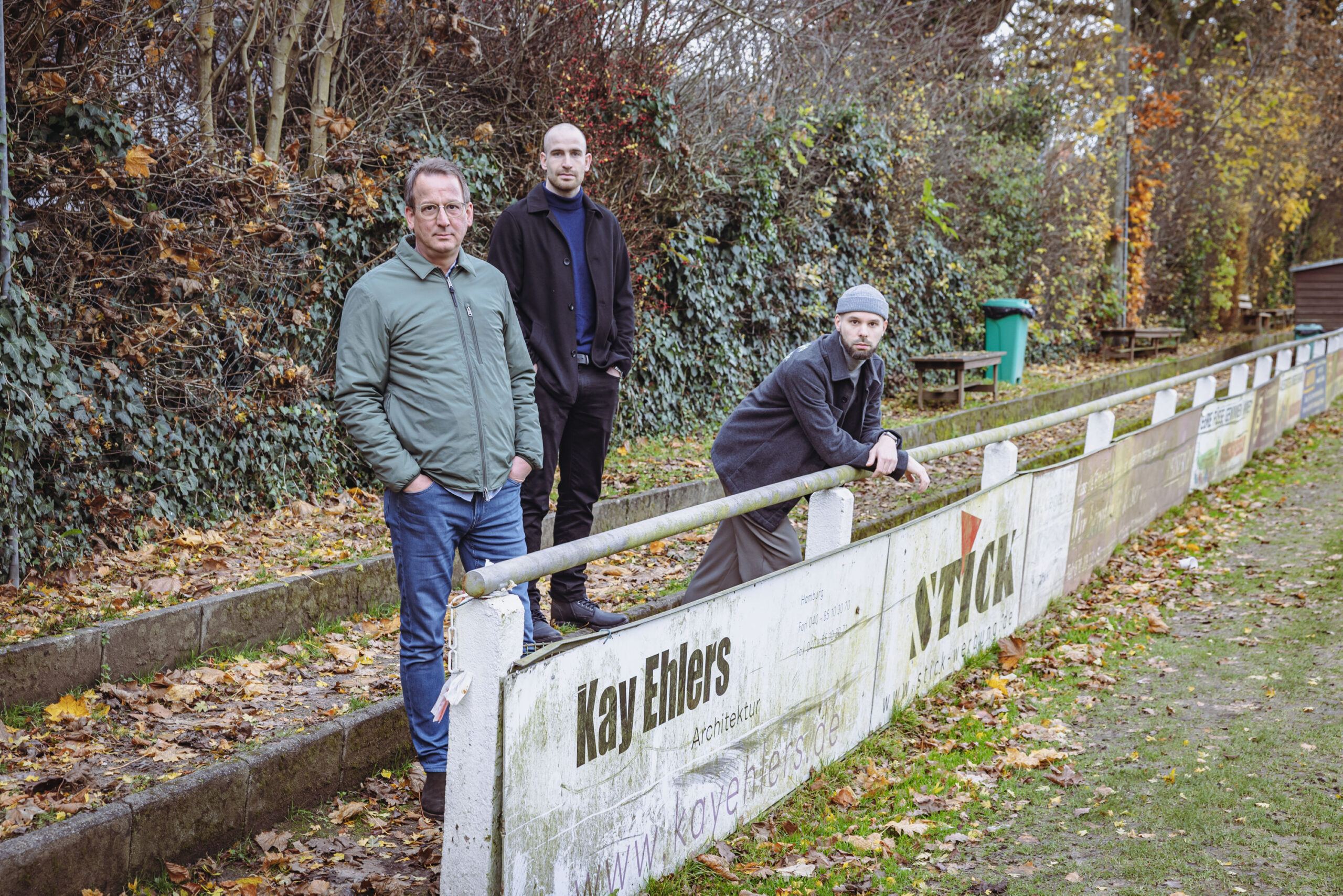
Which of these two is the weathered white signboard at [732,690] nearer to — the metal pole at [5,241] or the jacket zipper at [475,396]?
the jacket zipper at [475,396]

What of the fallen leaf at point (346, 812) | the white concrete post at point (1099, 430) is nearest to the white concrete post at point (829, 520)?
the fallen leaf at point (346, 812)

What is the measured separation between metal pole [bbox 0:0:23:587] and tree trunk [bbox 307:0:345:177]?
243cm

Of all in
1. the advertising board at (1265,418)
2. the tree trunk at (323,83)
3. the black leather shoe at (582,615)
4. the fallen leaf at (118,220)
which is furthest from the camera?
the advertising board at (1265,418)

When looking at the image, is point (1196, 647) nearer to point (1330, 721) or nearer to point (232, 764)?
point (1330, 721)

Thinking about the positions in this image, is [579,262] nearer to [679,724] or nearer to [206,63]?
[679,724]

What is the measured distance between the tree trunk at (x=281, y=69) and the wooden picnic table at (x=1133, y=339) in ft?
57.2

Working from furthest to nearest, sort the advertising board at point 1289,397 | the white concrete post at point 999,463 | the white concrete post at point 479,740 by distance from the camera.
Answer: the advertising board at point 1289,397, the white concrete post at point 999,463, the white concrete post at point 479,740

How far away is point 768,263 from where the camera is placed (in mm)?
13523

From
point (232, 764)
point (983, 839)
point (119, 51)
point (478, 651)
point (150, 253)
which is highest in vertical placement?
point (119, 51)

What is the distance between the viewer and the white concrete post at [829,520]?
4508 millimetres

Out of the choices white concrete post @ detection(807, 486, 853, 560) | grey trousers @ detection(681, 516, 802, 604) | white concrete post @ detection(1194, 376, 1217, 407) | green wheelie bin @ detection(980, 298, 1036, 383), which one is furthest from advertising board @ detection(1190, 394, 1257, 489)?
white concrete post @ detection(807, 486, 853, 560)

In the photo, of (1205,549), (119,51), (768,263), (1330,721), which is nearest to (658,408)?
(768,263)

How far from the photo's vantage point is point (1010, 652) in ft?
19.9

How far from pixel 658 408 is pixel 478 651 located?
28.7 ft
